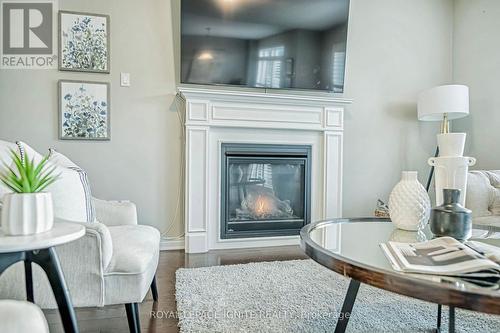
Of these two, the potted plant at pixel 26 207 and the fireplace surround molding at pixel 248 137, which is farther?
the fireplace surround molding at pixel 248 137

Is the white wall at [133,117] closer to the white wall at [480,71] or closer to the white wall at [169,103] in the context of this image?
the white wall at [169,103]

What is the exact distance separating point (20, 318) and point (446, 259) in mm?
1092

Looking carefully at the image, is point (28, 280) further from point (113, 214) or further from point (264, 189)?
point (264, 189)

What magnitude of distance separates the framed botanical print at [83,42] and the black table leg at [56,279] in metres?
2.18

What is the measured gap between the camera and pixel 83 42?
280 centimetres

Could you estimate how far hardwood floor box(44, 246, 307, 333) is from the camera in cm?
159

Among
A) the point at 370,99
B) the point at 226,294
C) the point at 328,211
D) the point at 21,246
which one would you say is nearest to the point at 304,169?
the point at 328,211

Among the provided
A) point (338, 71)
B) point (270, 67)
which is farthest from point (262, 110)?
point (338, 71)

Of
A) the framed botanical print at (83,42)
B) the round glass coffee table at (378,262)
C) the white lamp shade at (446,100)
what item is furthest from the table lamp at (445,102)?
the framed botanical print at (83,42)

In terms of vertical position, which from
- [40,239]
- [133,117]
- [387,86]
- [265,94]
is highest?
[387,86]

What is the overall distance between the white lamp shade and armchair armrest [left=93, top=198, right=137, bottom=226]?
277 cm

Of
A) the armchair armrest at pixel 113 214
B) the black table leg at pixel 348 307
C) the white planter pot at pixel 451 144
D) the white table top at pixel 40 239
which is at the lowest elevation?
the black table leg at pixel 348 307

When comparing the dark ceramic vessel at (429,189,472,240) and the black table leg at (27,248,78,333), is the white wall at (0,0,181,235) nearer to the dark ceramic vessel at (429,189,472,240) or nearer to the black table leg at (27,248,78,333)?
the black table leg at (27,248,78,333)

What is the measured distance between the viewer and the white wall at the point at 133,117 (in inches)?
108
